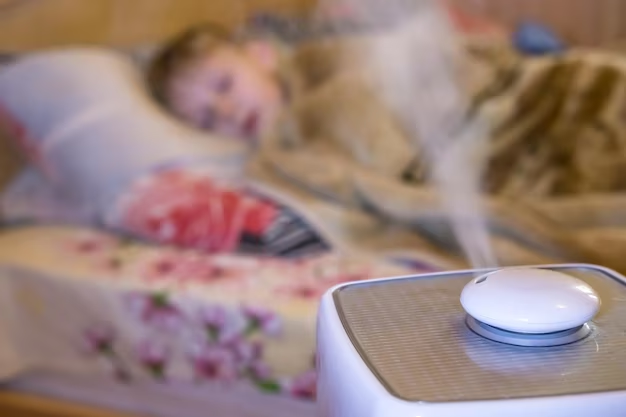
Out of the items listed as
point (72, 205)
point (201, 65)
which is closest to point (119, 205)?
point (72, 205)

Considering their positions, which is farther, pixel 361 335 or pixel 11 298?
pixel 11 298

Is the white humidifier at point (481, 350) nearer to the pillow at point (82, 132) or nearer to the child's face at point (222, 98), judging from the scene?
the pillow at point (82, 132)

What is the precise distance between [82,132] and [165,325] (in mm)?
433

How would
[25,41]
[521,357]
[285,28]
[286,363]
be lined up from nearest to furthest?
[521,357]
[286,363]
[25,41]
[285,28]

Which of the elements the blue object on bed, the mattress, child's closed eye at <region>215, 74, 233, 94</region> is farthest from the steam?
the blue object on bed

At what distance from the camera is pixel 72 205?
1.25 meters

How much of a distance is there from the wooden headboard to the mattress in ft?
1.64

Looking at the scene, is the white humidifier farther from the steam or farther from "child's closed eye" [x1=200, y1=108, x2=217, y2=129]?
"child's closed eye" [x1=200, y1=108, x2=217, y2=129]

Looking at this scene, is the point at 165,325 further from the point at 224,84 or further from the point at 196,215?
the point at 224,84

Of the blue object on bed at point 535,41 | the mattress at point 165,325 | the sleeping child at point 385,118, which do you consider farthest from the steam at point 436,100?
the blue object on bed at point 535,41

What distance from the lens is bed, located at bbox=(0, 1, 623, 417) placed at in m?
0.92

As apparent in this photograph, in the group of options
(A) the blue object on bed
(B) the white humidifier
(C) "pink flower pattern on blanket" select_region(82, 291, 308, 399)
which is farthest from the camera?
(A) the blue object on bed

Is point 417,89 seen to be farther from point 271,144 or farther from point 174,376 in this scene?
point 174,376

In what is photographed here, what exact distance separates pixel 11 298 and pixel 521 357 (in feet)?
2.80
